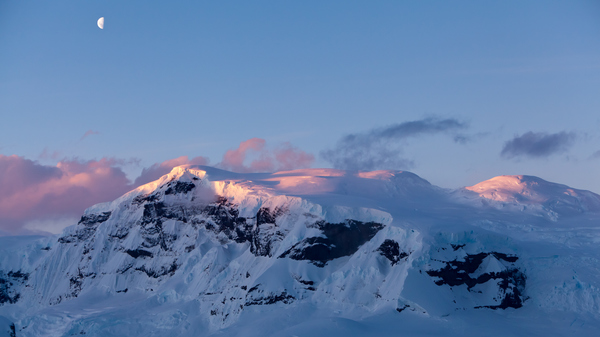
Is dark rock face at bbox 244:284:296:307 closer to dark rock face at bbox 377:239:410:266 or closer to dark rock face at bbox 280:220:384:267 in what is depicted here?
dark rock face at bbox 280:220:384:267

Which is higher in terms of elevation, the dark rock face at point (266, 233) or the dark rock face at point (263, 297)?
the dark rock face at point (266, 233)

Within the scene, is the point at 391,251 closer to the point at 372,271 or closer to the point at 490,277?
the point at 372,271

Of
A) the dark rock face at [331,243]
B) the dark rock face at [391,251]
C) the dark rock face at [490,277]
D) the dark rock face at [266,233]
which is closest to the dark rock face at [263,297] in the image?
the dark rock face at [331,243]

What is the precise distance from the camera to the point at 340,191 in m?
190

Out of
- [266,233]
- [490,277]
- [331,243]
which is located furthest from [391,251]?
[266,233]

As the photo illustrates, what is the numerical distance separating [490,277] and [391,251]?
23.0 meters

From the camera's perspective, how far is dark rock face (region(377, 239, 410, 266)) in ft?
506

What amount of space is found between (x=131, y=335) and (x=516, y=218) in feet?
346

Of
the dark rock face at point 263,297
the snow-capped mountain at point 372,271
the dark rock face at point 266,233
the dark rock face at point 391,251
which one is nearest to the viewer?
the snow-capped mountain at point 372,271

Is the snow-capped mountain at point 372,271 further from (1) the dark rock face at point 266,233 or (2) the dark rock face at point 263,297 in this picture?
(1) the dark rock face at point 266,233

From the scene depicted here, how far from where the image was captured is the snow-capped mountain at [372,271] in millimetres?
141000

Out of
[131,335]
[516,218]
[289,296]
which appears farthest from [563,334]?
[131,335]

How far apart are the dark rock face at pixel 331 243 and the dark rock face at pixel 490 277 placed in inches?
913

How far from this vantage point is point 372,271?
155750 mm
